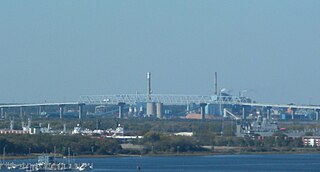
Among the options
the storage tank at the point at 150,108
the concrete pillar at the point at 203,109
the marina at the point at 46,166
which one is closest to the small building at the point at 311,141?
the marina at the point at 46,166

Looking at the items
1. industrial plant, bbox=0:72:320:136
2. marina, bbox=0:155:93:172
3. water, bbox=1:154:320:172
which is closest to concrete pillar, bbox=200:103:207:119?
industrial plant, bbox=0:72:320:136

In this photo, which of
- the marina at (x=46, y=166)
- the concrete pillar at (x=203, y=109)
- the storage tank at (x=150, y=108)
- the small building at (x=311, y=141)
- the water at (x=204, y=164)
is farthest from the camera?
the storage tank at (x=150, y=108)

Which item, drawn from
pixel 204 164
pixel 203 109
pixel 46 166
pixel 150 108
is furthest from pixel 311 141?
pixel 150 108

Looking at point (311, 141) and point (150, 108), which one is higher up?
point (150, 108)

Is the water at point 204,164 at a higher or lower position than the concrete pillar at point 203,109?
lower

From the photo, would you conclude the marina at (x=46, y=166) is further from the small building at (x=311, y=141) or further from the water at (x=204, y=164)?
the small building at (x=311, y=141)

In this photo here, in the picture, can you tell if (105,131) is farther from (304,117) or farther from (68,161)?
(304,117)

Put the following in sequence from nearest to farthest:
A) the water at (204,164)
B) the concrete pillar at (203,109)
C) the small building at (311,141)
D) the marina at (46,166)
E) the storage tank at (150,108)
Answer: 1. the marina at (46,166)
2. the water at (204,164)
3. the small building at (311,141)
4. the concrete pillar at (203,109)
5. the storage tank at (150,108)

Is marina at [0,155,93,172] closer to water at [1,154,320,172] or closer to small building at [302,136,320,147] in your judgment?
water at [1,154,320,172]

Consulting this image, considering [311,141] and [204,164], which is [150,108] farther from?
[204,164]

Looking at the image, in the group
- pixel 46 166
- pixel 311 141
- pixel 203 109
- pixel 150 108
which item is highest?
pixel 150 108
